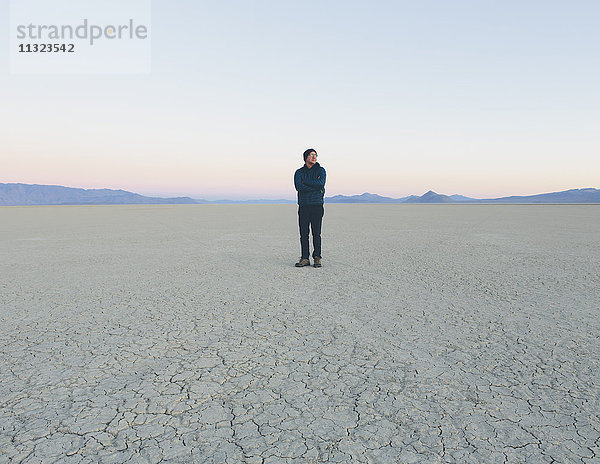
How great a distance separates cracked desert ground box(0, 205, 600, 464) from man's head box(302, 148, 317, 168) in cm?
192

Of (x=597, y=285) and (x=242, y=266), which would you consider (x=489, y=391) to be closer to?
(x=597, y=285)

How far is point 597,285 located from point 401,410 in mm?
4570

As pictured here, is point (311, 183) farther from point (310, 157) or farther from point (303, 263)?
point (303, 263)

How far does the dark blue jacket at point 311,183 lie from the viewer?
6481 millimetres

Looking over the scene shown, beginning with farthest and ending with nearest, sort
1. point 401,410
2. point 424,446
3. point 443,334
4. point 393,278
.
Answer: point 393,278 → point 443,334 → point 401,410 → point 424,446

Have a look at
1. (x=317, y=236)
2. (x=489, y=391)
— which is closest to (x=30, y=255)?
(x=317, y=236)

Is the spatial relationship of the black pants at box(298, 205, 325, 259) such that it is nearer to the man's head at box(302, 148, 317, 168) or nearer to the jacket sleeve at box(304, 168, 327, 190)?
the jacket sleeve at box(304, 168, 327, 190)

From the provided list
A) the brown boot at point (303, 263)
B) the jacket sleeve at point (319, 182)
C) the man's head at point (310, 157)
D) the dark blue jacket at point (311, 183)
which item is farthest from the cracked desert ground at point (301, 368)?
the man's head at point (310, 157)

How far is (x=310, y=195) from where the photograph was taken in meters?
6.61

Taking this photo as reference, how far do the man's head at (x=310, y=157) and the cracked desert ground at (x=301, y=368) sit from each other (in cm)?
192

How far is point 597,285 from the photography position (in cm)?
518

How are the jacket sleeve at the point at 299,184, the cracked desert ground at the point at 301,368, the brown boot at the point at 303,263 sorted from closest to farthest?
the cracked desert ground at the point at 301,368, the jacket sleeve at the point at 299,184, the brown boot at the point at 303,263

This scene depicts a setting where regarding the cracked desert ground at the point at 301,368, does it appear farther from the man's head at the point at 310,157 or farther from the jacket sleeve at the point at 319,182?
the man's head at the point at 310,157

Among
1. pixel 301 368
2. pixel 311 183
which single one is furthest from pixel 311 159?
pixel 301 368
